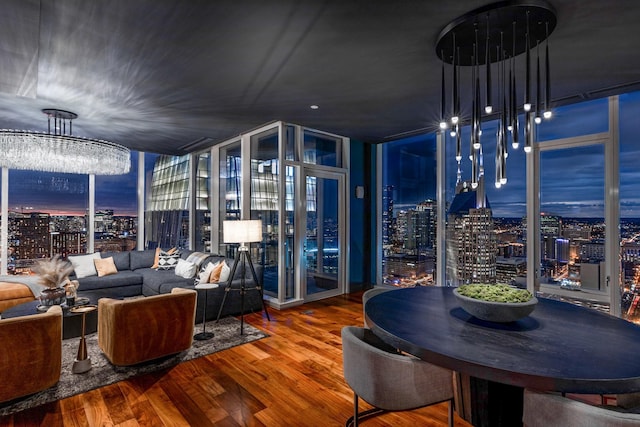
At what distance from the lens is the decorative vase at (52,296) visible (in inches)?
123

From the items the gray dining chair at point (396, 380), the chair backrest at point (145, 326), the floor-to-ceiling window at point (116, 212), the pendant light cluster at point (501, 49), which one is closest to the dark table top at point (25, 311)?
the chair backrest at point (145, 326)

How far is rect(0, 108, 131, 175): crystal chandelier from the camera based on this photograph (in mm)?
3443

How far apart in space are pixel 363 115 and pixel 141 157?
496 cm

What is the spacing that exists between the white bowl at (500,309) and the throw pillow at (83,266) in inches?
221

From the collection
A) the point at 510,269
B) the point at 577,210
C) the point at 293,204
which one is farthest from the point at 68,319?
the point at 577,210

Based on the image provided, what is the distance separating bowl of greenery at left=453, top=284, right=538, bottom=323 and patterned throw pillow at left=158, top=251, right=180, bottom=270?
510 cm

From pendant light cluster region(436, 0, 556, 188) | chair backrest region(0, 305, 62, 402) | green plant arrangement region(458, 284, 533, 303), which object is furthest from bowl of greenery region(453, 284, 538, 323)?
chair backrest region(0, 305, 62, 402)

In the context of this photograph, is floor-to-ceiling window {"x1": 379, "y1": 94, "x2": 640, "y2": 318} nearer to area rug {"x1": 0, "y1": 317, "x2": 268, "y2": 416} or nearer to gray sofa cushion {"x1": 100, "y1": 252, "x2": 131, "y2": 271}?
area rug {"x1": 0, "y1": 317, "x2": 268, "y2": 416}

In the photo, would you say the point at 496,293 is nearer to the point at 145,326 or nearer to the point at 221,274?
the point at 145,326

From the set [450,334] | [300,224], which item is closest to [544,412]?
[450,334]

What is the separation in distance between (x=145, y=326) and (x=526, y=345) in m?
2.84

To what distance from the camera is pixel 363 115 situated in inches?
168

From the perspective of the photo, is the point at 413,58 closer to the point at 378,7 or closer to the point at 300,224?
the point at 378,7

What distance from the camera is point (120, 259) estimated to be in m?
5.64
